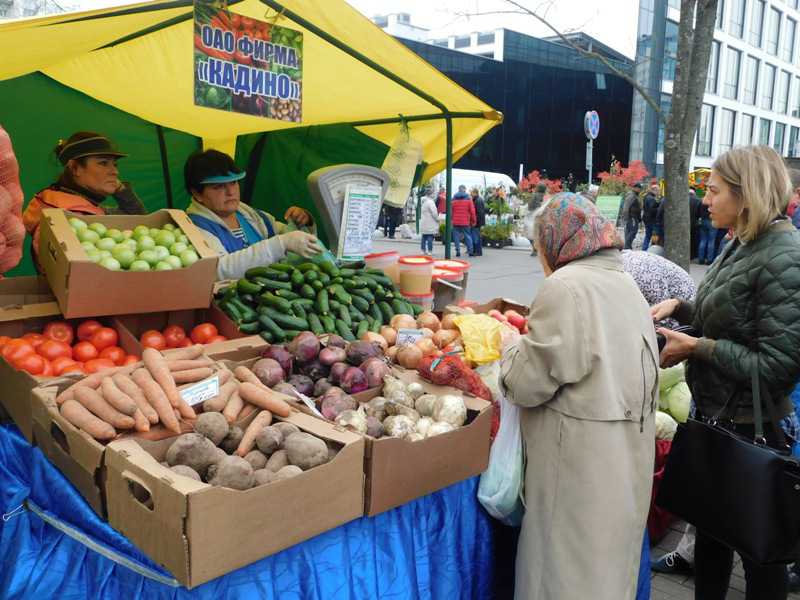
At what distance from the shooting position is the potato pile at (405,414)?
93.2 inches

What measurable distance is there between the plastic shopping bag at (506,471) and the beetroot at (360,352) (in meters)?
0.69

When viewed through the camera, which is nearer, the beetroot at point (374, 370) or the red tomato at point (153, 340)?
the beetroot at point (374, 370)

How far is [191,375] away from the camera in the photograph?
2453 millimetres

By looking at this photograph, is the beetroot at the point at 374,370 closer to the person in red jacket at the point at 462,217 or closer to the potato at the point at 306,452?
the potato at the point at 306,452

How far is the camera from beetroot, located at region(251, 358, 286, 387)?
2678 millimetres

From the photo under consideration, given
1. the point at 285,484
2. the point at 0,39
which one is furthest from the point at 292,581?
the point at 0,39

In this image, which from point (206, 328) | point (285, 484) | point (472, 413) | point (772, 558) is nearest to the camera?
point (285, 484)

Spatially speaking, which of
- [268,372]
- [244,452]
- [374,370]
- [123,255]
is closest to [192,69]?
[123,255]

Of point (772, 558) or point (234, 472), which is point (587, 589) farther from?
point (234, 472)

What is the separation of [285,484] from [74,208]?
2.89 m

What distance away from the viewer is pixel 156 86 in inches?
209

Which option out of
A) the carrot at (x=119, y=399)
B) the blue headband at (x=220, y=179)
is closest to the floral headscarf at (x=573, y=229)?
the carrot at (x=119, y=399)

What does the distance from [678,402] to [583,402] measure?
212 centimetres

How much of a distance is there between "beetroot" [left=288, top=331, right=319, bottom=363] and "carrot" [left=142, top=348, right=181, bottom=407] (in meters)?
0.63
